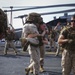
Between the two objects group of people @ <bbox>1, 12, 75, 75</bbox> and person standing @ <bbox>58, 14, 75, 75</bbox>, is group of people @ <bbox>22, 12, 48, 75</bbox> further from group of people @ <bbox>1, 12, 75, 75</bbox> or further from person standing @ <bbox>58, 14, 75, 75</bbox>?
person standing @ <bbox>58, 14, 75, 75</bbox>

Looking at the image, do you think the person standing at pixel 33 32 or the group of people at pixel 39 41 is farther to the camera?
the person standing at pixel 33 32

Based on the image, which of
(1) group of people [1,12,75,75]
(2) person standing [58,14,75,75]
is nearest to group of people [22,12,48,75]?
(1) group of people [1,12,75,75]

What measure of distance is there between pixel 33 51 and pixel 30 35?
15.1 inches

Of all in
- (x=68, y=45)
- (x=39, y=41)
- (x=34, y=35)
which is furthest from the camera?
(x=39, y=41)

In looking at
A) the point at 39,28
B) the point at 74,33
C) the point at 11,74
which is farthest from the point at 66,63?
the point at 11,74

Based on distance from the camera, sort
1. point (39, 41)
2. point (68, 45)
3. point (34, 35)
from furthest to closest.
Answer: point (39, 41), point (34, 35), point (68, 45)

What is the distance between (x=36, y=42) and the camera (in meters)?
7.79

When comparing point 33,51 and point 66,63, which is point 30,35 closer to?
point 33,51

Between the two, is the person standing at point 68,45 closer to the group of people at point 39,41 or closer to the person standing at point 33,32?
the group of people at point 39,41

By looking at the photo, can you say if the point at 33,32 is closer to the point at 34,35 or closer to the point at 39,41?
the point at 34,35

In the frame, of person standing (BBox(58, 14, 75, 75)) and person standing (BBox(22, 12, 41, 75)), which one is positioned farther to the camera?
person standing (BBox(22, 12, 41, 75))

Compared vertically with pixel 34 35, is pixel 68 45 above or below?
below

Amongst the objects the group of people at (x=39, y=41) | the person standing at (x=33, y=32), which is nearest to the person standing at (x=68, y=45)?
the group of people at (x=39, y=41)

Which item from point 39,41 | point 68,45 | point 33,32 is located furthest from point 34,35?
point 68,45
